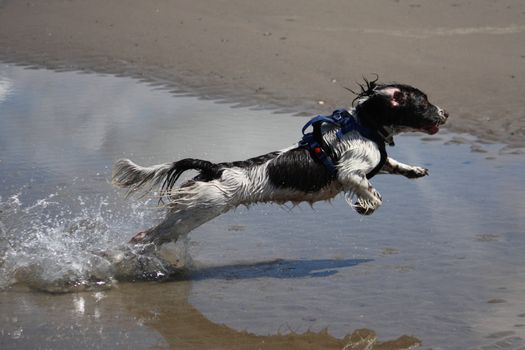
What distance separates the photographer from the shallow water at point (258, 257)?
18.2 ft

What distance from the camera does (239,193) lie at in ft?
21.2

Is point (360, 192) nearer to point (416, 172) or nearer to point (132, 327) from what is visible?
point (416, 172)

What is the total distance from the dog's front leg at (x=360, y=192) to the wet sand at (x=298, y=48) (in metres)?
2.78

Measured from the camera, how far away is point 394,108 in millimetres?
6734

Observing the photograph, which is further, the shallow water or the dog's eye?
the dog's eye

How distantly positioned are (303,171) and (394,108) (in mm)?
731

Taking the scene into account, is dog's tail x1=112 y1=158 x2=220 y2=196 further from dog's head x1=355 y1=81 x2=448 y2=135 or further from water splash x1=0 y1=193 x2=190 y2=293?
dog's head x1=355 y1=81 x2=448 y2=135

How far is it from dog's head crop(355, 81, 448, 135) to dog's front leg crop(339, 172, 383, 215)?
0.39 m

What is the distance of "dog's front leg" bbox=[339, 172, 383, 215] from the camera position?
6.60m

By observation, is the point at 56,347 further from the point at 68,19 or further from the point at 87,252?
the point at 68,19

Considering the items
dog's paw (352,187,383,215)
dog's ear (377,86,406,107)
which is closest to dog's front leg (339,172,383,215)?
dog's paw (352,187,383,215)

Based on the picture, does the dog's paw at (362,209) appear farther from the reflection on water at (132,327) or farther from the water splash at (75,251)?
the reflection on water at (132,327)

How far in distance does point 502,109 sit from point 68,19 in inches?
298

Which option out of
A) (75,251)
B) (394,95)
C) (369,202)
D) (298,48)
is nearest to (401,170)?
(369,202)
